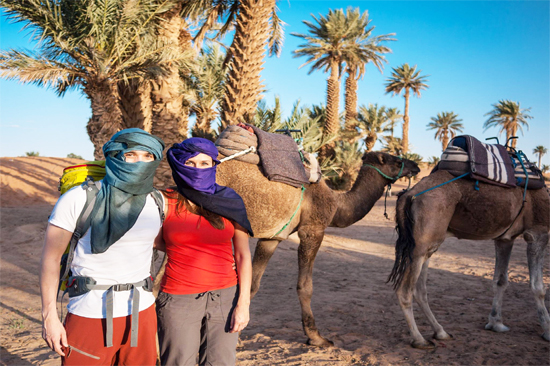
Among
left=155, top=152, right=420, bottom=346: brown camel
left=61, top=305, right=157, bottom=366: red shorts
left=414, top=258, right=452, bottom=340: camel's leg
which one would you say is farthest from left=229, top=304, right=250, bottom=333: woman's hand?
left=414, top=258, right=452, bottom=340: camel's leg

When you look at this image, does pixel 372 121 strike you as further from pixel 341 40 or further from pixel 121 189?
pixel 121 189

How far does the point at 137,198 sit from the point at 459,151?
4196 mm

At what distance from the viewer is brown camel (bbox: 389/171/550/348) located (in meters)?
4.59

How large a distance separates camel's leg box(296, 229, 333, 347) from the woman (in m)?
2.17

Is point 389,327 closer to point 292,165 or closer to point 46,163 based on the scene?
point 292,165

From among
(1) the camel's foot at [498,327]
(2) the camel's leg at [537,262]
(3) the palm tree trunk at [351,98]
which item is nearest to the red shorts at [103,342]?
(1) the camel's foot at [498,327]

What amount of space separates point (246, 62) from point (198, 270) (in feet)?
29.6

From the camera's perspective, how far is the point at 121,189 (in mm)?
2072

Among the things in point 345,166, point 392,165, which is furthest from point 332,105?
point 392,165

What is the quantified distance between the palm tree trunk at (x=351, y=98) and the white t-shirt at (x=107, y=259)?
25600mm

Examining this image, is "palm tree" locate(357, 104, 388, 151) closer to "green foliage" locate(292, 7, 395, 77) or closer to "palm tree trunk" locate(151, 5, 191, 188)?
"green foliage" locate(292, 7, 395, 77)

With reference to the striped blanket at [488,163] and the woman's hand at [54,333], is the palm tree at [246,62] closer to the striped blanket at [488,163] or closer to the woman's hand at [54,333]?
the striped blanket at [488,163]

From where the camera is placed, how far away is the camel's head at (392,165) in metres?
5.18

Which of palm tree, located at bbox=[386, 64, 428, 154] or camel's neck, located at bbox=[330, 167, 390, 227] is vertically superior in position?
palm tree, located at bbox=[386, 64, 428, 154]
